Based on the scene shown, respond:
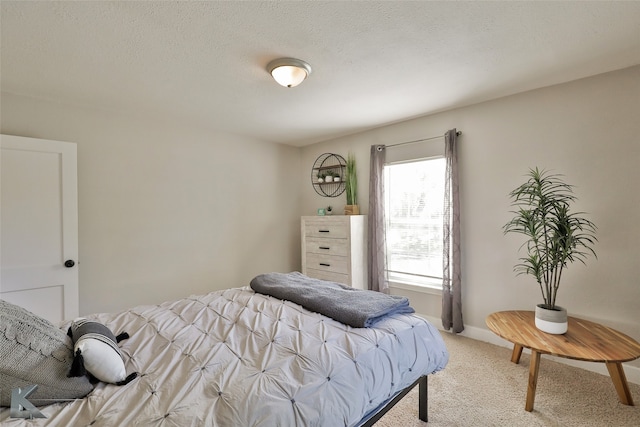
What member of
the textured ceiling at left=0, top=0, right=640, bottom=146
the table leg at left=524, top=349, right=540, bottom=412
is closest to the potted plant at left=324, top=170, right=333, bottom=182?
the textured ceiling at left=0, top=0, right=640, bottom=146

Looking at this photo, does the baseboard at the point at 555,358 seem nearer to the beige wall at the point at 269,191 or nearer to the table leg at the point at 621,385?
the beige wall at the point at 269,191

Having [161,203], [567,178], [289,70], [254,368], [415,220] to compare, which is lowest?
[254,368]

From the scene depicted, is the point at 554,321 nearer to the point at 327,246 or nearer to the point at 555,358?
the point at 555,358

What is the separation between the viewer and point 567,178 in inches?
97.3

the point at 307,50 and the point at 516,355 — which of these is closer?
the point at 307,50

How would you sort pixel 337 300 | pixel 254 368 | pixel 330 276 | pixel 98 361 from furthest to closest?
1. pixel 330 276
2. pixel 337 300
3. pixel 254 368
4. pixel 98 361

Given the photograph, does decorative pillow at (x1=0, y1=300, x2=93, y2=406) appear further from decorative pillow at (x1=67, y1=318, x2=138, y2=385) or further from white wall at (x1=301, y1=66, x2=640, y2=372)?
white wall at (x1=301, y1=66, x2=640, y2=372)

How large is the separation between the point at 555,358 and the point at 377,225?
207 centimetres

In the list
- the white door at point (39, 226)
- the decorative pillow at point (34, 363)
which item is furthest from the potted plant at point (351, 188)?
the decorative pillow at point (34, 363)

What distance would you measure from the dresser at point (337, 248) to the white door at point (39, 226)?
2531mm

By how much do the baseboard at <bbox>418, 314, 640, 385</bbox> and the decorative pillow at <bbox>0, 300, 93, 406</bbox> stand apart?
3157 mm

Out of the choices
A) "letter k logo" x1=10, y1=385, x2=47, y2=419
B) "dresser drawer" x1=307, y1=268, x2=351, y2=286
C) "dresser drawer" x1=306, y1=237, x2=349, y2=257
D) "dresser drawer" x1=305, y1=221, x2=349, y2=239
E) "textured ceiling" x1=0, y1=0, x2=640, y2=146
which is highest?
"textured ceiling" x1=0, y1=0, x2=640, y2=146

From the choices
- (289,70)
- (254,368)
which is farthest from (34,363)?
(289,70)

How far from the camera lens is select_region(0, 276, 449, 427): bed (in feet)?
3.31
